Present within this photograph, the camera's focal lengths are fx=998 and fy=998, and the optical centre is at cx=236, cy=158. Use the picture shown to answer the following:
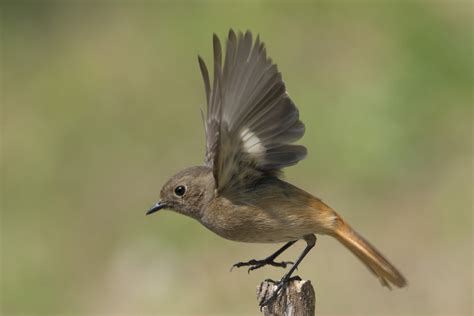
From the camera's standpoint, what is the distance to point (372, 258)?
7.23m

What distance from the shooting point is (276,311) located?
237 inches

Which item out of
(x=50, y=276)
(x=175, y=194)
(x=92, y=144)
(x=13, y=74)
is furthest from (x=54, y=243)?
(x=175, y=194)

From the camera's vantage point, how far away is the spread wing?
6.09 m

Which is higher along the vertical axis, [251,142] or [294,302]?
[251,142]

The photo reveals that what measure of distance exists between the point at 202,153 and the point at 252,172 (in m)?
7.13

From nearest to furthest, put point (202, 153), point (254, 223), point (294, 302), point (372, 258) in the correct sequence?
1. point (294, 302)
2. point (254, 223)
3. point (372, 258)
4. point (202, 153)

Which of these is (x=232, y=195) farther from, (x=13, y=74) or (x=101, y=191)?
(x=13, y=74)

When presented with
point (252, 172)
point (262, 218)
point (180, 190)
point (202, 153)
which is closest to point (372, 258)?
point (262, 218)

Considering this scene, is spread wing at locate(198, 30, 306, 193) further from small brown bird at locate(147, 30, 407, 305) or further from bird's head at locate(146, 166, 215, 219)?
bird's head at locate(146, 166, 215, 219)

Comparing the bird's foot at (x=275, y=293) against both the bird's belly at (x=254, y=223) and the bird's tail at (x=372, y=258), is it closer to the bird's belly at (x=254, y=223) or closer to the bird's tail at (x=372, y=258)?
the bird's belly at (x=254, y=223)

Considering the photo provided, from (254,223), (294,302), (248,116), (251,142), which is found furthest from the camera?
(254,223)

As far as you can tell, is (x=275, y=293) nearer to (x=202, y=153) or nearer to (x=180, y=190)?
(x=180, y=190)

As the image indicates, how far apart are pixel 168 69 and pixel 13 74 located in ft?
10.3

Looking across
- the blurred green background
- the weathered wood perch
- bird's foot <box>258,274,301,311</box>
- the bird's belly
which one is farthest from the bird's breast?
the blurred green background
